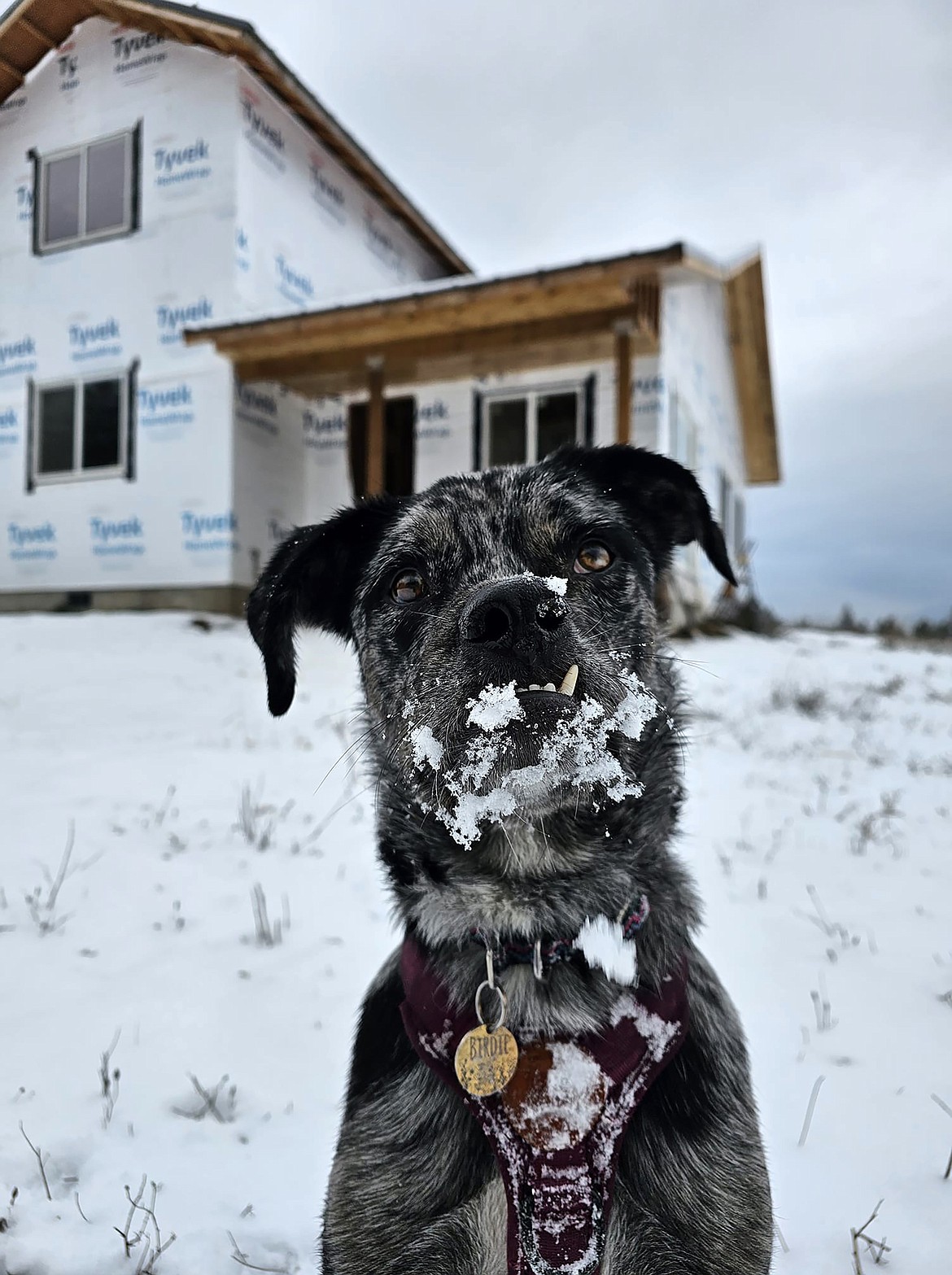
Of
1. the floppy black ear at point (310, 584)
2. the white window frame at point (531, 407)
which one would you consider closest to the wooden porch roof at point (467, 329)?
the white window frame at point (531, 407)

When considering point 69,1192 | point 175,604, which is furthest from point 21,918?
point 175,604

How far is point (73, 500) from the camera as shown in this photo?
13.9 meters

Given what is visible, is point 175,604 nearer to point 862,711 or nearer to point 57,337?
point 57,337

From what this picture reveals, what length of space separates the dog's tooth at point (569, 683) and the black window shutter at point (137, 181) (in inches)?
571

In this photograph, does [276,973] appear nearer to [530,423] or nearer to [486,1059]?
[486,1059]

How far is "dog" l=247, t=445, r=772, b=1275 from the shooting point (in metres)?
1.68

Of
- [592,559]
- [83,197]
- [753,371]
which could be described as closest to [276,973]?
[592,559]

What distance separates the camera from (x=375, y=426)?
1234cm

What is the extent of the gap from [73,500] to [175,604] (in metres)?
2.74

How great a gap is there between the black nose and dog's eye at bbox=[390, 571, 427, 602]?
55 centimetres

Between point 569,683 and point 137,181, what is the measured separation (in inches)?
588

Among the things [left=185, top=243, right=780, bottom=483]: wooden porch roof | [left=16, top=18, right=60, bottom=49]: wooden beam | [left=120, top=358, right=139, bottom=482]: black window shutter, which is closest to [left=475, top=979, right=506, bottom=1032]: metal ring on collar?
[left=185, top=243, right=780, bottom=483]: wooden porch roof

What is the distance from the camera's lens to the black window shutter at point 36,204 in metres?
14.3

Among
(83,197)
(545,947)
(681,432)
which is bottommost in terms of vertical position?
(545,947)
